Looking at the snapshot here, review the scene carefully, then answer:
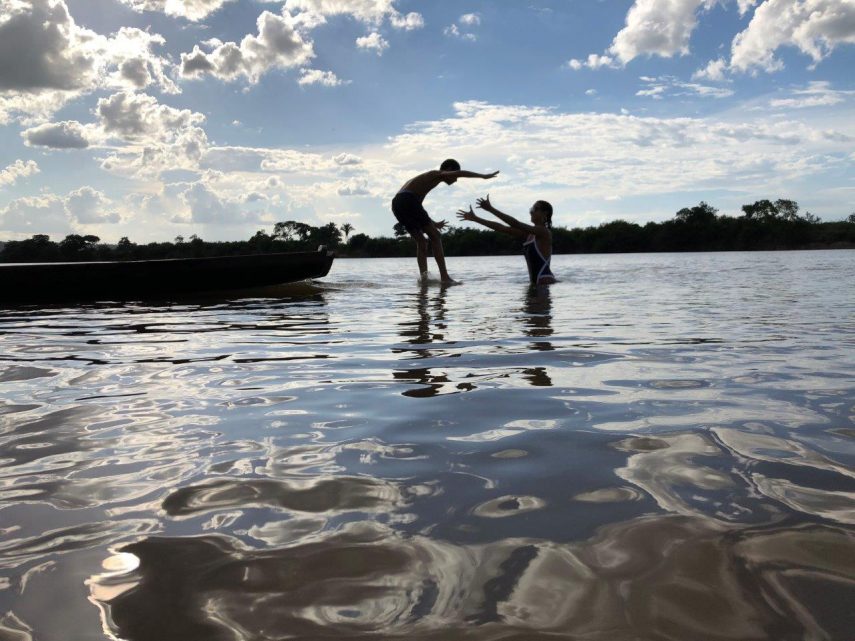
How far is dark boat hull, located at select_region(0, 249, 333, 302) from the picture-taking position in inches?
356

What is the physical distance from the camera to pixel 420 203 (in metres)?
10.9

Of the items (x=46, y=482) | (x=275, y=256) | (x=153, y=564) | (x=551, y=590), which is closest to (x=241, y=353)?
(x=46, y=482)

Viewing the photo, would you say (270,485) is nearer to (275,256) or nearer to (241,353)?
(241,353)

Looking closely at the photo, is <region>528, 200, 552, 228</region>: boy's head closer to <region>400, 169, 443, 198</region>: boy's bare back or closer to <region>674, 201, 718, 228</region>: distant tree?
<region>400, 169, 443, 198</region>: boy's bare back

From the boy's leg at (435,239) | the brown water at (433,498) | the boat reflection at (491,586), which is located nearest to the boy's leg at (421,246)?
the boy's leg at (435,239)

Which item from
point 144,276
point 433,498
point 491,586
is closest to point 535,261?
point 144,276

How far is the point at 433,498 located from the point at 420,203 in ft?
31.6

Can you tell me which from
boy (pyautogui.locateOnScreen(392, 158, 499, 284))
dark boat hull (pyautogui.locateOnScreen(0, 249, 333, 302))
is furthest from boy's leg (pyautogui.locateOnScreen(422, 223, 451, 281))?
dark boat hull (pyautogui.locateOnScreen(0, 249, 333, 302))

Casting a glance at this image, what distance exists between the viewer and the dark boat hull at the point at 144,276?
29.7ft

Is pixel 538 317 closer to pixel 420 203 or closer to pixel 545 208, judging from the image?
pixel 545 208

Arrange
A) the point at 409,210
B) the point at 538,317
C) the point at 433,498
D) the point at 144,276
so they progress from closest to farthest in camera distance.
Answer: the point at 433,498 < the point at 538,317 < the point at 144,276 < the point at 409,210

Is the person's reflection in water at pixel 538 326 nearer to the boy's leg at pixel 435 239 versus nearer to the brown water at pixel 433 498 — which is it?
the brown water at pixel 433 498

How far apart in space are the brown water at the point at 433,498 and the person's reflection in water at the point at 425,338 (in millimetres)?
43

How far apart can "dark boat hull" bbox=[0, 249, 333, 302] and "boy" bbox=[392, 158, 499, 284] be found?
5.58 feet
